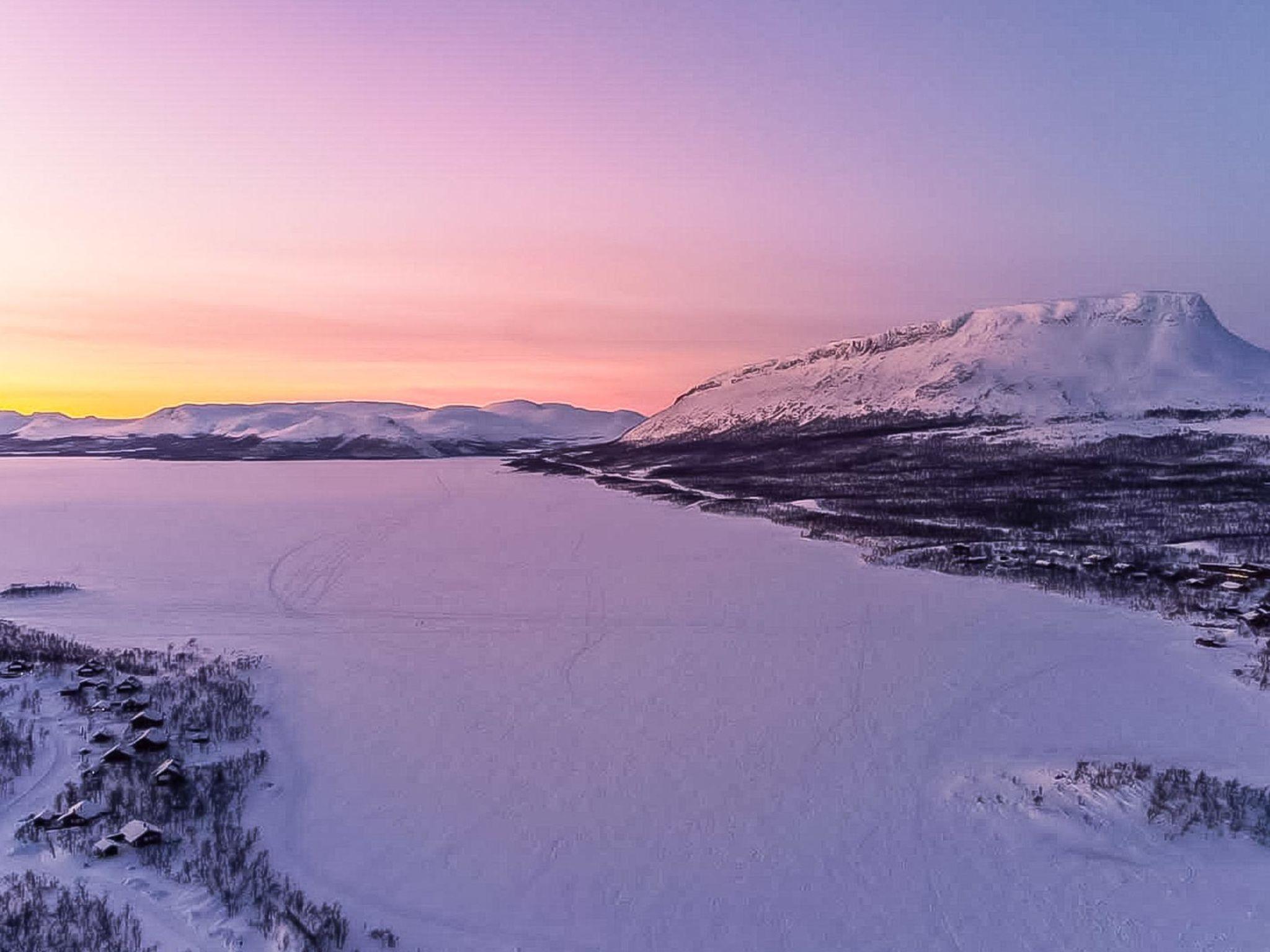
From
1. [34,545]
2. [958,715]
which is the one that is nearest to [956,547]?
[958,715]

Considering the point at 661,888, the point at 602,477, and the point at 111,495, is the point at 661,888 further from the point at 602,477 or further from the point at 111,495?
the point at 602,477

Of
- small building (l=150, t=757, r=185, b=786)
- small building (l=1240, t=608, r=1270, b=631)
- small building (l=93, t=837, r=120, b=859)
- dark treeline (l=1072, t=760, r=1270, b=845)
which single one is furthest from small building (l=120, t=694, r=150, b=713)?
small building (l=1240, t=608, r=1270, b=631)

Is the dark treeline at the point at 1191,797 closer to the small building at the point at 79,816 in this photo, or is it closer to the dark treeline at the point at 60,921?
the dark treeline at the point at 60,921

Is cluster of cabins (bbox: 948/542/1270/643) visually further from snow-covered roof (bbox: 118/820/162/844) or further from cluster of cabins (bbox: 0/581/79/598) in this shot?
cluster of cabins (bbox: 0/581/79/598)

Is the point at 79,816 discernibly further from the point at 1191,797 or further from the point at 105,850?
the point at 1191,797

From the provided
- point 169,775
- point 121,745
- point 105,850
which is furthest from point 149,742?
point 105,850

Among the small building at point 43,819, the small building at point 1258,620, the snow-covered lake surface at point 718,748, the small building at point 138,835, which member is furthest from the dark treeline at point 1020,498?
the small building at point 43,819

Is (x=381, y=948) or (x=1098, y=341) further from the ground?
(x=1098, y=341)
